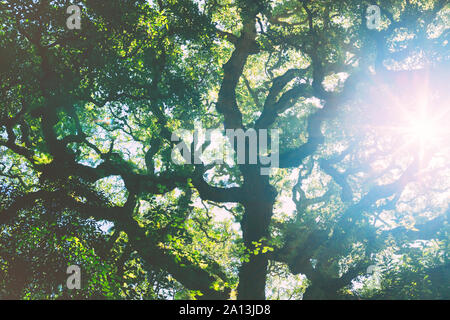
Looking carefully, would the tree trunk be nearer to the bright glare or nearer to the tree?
the tree

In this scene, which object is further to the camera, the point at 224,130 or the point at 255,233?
the point at 224,130

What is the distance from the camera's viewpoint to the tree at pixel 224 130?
9445 mm

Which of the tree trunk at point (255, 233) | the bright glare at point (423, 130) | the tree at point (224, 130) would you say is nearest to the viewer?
the tree at point (224, 130)

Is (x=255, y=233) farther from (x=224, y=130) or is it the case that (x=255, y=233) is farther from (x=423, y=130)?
(x=423, y=130)

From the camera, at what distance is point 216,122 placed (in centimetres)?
1770

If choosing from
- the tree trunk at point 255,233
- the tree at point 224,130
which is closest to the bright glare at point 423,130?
the tree at point 224,130

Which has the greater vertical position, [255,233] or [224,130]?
[224,130]

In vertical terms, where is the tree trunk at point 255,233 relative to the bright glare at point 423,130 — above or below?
below

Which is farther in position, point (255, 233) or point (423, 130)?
point (423, 130)

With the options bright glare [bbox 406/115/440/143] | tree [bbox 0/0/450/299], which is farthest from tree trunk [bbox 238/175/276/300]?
bright glare [bbox 406/115/440/143]

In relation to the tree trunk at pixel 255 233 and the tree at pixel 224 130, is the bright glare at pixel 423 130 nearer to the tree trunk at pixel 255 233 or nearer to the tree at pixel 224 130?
the tree at pixel 224 130

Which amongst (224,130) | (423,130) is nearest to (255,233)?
(224,130)

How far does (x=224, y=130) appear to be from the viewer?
12953 millimetres
